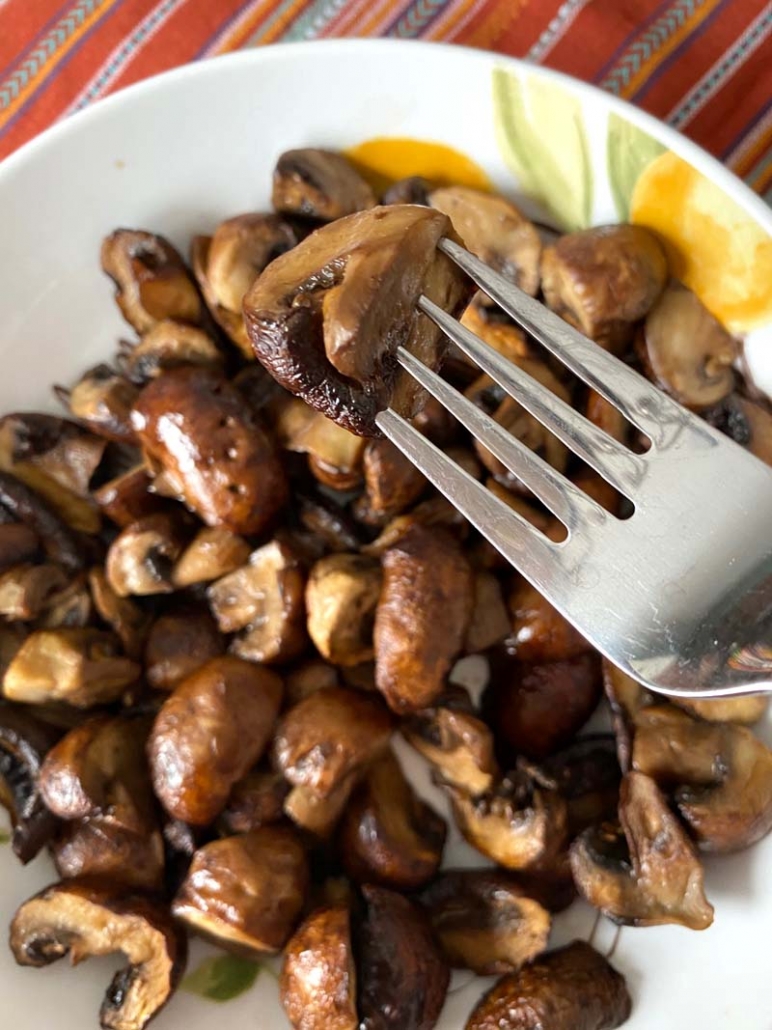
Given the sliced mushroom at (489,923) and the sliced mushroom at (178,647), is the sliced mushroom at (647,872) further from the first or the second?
the sliced mushroom at (178,647)

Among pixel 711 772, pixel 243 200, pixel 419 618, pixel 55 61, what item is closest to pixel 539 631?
pixel 419 618

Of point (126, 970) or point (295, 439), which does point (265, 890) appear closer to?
point (126, 970)

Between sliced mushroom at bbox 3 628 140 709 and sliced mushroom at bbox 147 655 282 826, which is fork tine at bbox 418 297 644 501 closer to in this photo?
sliced mushroom at bbox 147 655 282 826

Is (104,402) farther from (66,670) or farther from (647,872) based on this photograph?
(647,872)

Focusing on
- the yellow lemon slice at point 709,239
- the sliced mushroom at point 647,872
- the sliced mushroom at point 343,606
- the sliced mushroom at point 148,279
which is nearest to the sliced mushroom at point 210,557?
the sliced mushroom at point 343,606

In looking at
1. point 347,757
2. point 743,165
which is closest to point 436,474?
point 347,757
